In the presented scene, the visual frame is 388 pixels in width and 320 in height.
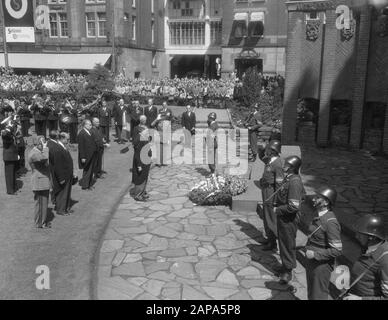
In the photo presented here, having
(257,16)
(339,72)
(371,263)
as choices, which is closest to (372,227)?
(371,263)

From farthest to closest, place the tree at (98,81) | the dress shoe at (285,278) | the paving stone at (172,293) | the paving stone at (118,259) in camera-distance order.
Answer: the tree at (98,81) → the paving stone at (118,259) → the dress shoe at (285,278) → the paving stone at (172,293)

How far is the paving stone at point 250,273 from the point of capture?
24.5 feet

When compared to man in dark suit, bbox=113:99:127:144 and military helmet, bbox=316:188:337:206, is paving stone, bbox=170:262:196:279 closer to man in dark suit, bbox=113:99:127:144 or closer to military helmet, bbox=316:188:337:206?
military helmet, bbox=316:188:337:206

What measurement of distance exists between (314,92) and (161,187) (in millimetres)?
9990

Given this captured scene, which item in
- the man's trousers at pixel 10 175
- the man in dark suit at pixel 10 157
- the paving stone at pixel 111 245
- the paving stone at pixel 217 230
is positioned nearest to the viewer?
the paving stone at pixel 111 245

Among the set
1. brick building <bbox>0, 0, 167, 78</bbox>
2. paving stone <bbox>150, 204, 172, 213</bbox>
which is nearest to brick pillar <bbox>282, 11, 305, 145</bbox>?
paving stone <bbox>150, 204, 172, 213</bbox>

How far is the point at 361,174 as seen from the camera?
45.4 ft

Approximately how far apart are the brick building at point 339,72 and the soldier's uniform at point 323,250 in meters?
12.9

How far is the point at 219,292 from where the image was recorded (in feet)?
22.6

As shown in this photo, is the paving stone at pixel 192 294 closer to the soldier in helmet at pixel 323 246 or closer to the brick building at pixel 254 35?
the soldier in helmet at pixel 323 246

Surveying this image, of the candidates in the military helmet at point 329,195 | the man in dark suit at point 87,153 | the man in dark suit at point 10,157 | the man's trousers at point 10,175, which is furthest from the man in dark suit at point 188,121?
the military helmet at point 329,195

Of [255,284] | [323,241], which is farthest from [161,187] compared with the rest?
[323,241]

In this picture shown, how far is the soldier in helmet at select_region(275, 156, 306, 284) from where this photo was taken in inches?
261
